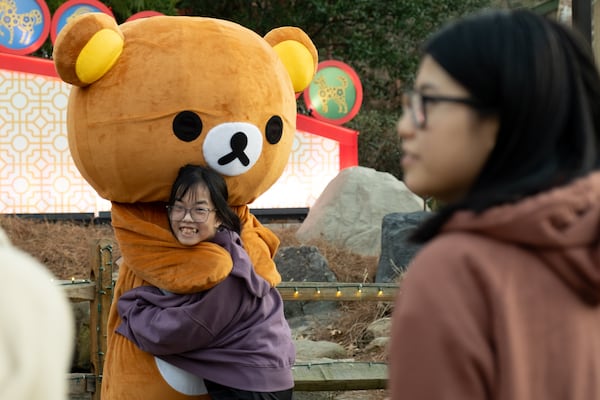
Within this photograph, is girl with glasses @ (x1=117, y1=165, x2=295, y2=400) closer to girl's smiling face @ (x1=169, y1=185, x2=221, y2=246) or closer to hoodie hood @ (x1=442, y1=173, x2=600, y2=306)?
girl's smiling face @ (x1=169, y1=185, x2=221, y2=246)

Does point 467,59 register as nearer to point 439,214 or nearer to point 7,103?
point 439,214

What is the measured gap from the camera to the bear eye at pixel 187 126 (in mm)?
3492

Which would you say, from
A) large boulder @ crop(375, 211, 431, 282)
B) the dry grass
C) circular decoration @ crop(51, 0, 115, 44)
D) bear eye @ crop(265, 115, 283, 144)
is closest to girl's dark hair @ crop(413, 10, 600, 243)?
bear eye @ crop(265, 115, 283, 144)

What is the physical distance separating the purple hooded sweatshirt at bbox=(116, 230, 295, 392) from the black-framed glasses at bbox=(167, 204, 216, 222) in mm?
110

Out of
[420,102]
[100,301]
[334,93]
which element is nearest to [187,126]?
[100,301]

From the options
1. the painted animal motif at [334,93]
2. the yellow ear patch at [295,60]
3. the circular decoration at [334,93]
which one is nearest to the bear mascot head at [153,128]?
the yellow ear patch at [295,60]

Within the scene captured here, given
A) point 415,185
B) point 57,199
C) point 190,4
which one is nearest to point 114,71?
point 415,185

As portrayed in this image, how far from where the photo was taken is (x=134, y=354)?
3.45 meters

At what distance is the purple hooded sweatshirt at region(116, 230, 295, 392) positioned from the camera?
3.28 meters

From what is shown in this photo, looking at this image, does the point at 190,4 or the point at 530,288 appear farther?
the point at 190,4

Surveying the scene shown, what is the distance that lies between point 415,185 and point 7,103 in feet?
30.0

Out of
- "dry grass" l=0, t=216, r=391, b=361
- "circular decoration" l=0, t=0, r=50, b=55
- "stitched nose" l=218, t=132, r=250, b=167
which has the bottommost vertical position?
"dry grass" l=0, t=216, r=391, b=361

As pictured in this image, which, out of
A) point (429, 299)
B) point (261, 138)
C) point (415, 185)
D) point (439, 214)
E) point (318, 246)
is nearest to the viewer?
point (429, 299)

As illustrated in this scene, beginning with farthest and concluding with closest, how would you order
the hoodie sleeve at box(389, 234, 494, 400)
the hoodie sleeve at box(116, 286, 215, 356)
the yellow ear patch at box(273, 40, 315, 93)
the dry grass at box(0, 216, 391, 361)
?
the dry grass at box(0, 216, 391, 361) → the yellow ear patch at box(273, 40, 315, 93) → the hoodie sleeve at box(116, 286, 215, 356) → the hoodie sleeve at box(389, 234, 494, 400)
